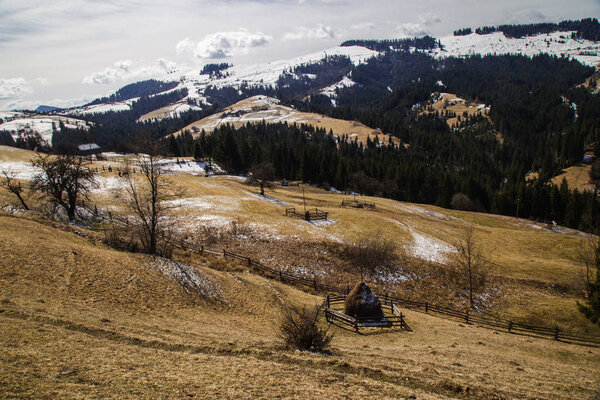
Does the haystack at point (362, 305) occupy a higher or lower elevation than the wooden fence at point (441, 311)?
higher

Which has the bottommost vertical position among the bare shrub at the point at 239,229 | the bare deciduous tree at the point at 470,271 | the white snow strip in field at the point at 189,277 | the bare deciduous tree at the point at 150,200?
the bare deciduous tree at the point at 470,271

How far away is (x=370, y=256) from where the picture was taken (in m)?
38.0

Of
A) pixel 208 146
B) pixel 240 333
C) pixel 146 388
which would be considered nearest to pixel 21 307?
pixel 146 388

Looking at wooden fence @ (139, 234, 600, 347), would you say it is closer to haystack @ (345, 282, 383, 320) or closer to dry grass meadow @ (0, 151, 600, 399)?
dry grass meadow @ (0, 151, 600, 399)

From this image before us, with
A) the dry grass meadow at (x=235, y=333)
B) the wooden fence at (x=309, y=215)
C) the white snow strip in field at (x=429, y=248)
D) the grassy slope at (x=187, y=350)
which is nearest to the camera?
the grassy slope at (x=187, y=350)

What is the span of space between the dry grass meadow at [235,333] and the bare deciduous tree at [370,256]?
2.03 meters

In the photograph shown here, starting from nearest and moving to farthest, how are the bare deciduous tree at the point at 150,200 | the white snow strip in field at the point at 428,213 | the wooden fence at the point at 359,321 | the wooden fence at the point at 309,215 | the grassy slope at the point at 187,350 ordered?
1. the grassy slope at the point at 187,350
2. the wooden fence at the point at 359,321
3. the bare deciduous tree at the point at 150,200
4. the wooden fence at the point at 309,215
5. the white snow strip in field at the point at 428,213

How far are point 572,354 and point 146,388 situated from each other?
30.2 m

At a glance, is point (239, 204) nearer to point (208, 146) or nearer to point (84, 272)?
point (84, 272)

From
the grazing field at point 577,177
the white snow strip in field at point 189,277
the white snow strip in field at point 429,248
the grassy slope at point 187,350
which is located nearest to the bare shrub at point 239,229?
the white snow strip in field at point 189,277

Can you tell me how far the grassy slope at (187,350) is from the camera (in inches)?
388

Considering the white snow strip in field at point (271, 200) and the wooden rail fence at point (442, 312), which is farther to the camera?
the white snow strip in field at point (271, 200)

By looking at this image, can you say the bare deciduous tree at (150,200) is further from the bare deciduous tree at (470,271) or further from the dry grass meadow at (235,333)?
the bare deciduous tree at (470,271)

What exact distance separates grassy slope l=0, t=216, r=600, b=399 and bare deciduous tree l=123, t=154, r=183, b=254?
369cm
